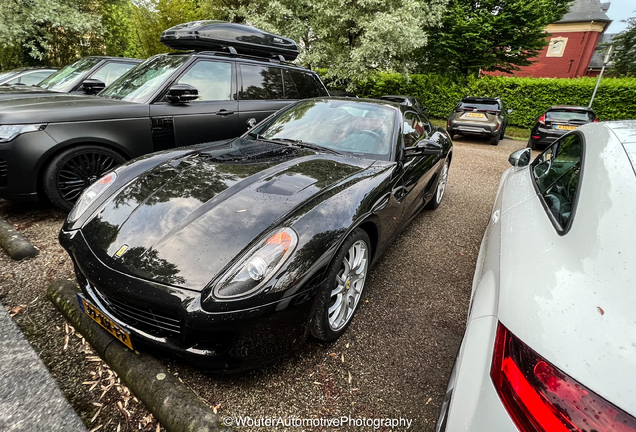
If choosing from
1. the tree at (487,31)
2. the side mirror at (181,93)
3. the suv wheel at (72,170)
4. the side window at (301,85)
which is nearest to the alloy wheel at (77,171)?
the suv wheel at (72,170)

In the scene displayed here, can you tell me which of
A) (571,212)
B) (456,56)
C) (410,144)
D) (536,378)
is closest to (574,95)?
(456,56)

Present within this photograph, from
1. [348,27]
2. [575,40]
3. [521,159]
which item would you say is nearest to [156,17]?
[348,27]

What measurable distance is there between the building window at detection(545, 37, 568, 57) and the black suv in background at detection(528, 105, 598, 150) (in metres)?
31.8

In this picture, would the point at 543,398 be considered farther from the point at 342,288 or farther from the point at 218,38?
the point at 218,38

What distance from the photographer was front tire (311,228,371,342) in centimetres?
173

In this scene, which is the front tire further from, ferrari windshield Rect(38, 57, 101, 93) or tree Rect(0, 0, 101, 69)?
tree Rect(0, 0, 101, 69)

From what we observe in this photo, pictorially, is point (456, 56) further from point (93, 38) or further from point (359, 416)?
point (93, 38)

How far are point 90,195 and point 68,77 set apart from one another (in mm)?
5226

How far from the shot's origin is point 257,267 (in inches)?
58.0

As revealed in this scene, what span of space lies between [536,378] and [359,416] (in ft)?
3.24

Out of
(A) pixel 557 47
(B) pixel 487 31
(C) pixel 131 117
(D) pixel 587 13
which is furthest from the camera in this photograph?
(A) pixel 557 47

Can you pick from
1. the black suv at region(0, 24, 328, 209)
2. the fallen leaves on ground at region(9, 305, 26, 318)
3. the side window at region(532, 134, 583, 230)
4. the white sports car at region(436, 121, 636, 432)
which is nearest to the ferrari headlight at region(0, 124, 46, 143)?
the black suv at region(0, 24, 328, 209)

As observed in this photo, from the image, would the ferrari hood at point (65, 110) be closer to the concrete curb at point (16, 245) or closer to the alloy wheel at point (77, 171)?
the alloy wheel at point (77, 171)

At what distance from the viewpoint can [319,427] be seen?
58.9 inches
